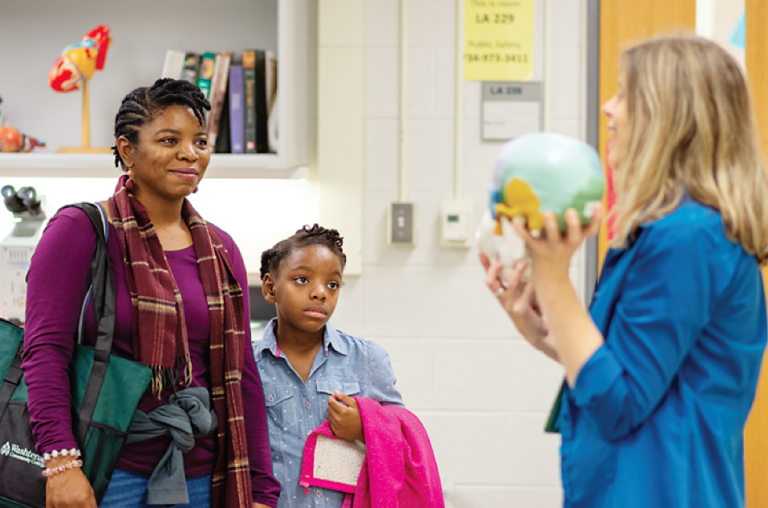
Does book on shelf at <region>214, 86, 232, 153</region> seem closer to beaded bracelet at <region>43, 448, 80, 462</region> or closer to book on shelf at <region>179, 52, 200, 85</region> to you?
book on shelf at <region>179, 52, 200, 85</region>

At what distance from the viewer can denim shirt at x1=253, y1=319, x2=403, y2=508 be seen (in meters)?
1.38

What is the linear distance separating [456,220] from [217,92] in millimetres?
826

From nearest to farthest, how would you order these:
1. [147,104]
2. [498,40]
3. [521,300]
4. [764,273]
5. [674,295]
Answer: [674,295] < [521,300] < [147,104] < [764,273] < [498,40]

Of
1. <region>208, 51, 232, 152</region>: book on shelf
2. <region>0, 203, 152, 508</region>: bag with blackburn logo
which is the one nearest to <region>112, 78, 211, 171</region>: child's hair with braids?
<region>0, 203, 152, 508</region>: bag with blackburn logo

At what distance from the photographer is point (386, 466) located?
135 centimetres

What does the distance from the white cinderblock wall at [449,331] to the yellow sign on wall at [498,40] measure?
143mm

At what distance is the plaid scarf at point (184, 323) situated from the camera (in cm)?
117

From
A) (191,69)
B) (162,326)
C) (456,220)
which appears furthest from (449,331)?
(162,326)

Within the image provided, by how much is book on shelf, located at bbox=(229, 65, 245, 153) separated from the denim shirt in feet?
2.39

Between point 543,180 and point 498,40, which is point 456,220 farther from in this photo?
point 543,180

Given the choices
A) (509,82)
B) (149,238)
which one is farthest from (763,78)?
(149,238)

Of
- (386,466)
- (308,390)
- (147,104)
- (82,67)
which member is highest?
(82,67)

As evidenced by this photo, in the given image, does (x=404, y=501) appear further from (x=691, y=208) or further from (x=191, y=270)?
(x=691, y=208)

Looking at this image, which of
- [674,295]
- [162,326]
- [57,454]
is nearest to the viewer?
[674,295]
